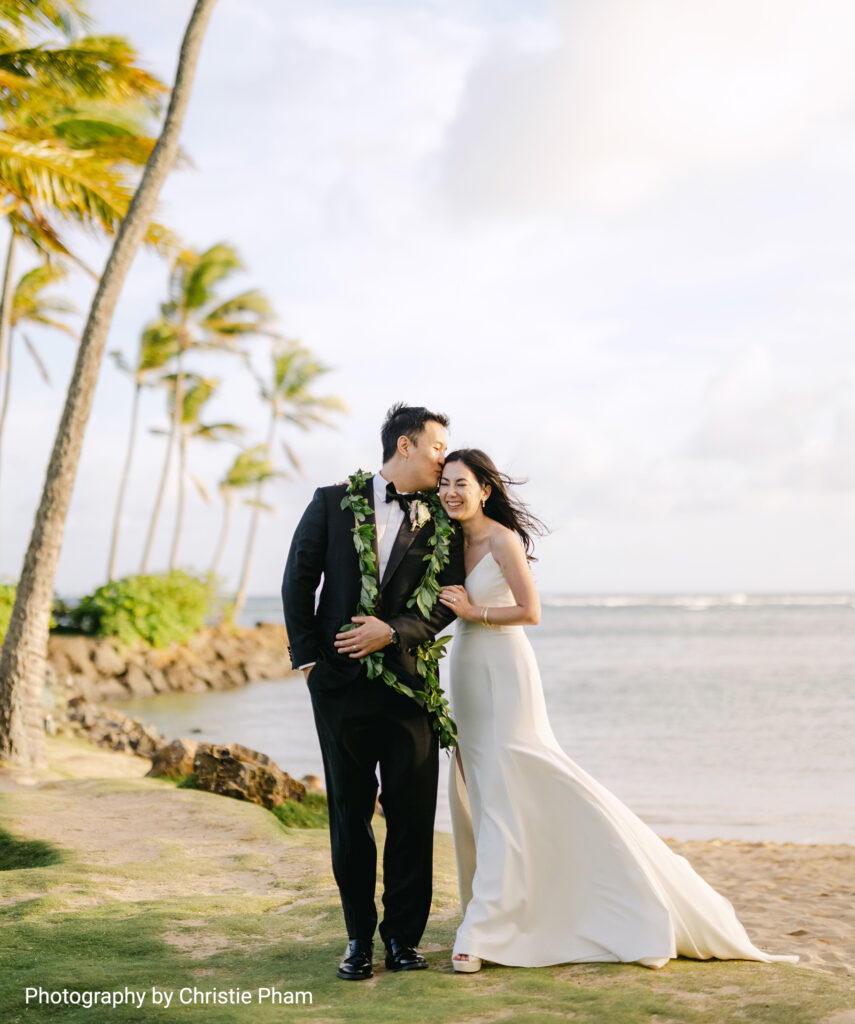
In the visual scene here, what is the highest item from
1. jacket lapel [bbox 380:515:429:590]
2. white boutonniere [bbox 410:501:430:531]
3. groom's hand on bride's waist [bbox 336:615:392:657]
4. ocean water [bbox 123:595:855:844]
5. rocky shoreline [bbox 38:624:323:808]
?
white boutonniere [bbox 410:501:430:531]

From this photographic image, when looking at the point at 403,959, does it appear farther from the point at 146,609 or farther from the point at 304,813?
the point at 146,609

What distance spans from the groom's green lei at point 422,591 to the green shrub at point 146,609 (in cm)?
2278

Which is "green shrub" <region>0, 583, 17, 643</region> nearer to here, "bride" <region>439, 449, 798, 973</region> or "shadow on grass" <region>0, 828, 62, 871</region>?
"shadow on grass" <region>0, 828, 62, 871</region>

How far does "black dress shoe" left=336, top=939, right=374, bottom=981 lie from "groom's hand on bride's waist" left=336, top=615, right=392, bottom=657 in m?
1.21

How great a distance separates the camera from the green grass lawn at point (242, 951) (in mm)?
3511

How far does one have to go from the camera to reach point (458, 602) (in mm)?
4305

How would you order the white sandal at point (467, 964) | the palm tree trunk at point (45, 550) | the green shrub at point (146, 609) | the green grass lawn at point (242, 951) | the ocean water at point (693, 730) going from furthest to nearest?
the green shrub at point (146, 609) < the ocean water at point (693, 730) < the palm tree trunk at point (45, 550) < the white sandal at point (467, 964) < the green grass lawn at point (242, 951)

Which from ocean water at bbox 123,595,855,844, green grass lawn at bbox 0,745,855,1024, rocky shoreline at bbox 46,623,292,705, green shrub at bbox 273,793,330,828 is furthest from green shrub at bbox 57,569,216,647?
green grass lawn at bbox 0,745,855,1024

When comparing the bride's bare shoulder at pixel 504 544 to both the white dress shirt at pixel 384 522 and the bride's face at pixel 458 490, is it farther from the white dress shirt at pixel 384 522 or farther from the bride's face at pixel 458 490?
the white dress shirt at pixel 384 522

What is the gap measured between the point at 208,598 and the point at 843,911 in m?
23.1

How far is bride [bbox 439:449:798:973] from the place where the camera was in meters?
4.05

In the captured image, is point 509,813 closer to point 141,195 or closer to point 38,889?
point 38,889

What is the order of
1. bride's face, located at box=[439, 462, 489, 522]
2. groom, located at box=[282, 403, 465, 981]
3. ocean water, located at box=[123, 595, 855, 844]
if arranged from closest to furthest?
groom, located at box=[282, 403, 465, 981]
bride's face, located at box=[439, 462, 489, 522]
ocean water, located at box=[123, 595, 855, 844]

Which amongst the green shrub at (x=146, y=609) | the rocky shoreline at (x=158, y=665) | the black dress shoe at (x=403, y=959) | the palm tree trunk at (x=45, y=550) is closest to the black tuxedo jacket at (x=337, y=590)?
the black dress shoe at (x=403, y=959)
